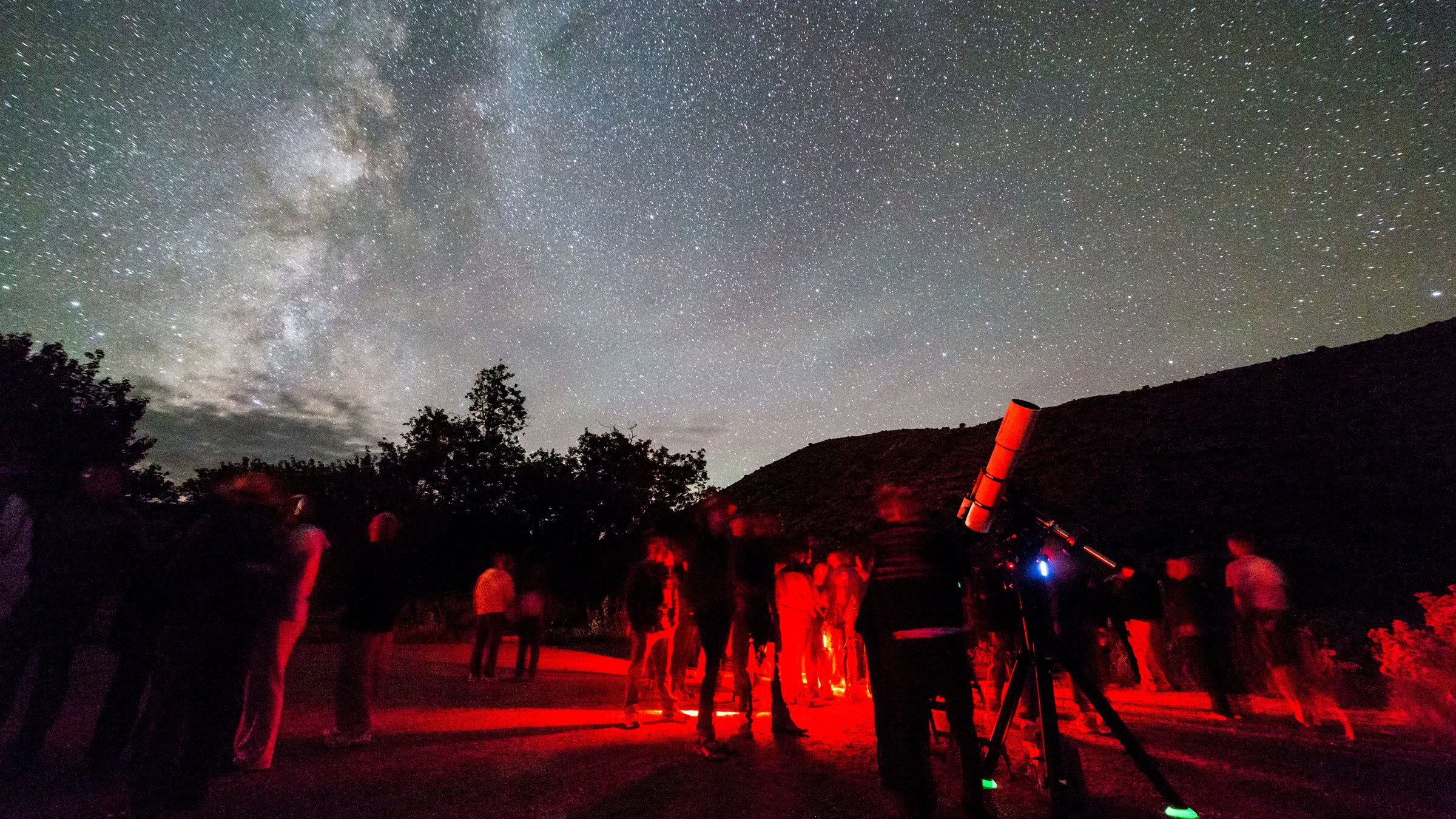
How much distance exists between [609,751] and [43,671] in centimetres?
368

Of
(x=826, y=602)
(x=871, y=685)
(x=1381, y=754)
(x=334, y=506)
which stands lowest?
(x=1381, y=754)

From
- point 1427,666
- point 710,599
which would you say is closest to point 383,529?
point 710,599

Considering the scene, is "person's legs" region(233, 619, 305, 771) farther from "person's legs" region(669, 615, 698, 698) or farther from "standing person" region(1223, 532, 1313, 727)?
"standing person" region(1223, 532, 1313, 727)

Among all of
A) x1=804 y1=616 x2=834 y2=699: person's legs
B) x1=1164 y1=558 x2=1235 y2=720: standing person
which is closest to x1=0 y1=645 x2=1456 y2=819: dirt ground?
x1=1164 y1=558 x2=1235 y2=720: standing person

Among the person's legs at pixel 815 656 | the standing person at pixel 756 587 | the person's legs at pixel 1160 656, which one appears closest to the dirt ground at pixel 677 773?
the standing person at pixel 756 587

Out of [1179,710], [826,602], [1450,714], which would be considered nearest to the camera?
[1450,714]

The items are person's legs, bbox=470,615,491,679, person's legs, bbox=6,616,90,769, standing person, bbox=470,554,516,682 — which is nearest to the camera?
person's legs, bbox=6,616,90,769

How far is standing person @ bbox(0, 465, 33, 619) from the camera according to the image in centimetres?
391

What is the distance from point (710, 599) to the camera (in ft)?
17.7

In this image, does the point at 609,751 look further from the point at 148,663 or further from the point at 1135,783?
the point at 1135,783

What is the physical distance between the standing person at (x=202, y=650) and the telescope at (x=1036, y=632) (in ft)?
12.8

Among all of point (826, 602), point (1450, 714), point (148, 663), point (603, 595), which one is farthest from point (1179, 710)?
point (603, 595)

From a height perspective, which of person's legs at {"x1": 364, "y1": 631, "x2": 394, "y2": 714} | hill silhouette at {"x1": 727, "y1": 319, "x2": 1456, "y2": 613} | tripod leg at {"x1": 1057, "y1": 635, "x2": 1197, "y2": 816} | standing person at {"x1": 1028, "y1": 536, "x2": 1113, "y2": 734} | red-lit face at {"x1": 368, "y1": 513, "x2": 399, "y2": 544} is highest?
hill silhouette at {"x1": 727, "y1": 319, "x2": 1456, "y2": 613}

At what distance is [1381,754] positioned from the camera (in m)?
5.65
